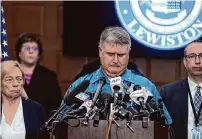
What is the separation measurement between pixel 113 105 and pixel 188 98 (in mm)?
1213

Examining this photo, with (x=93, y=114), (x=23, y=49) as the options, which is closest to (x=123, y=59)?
(x=93, y=114)

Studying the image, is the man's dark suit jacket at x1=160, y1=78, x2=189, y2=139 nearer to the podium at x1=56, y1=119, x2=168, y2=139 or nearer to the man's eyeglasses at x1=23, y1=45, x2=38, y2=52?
the podium at x1=56, y1=119, x2=168, y2=139

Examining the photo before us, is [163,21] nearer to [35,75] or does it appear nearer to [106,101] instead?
[35,75]

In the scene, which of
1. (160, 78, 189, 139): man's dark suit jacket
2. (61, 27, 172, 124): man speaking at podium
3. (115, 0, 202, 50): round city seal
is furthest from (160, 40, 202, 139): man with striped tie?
(115, 0, 202, 50): round city seal

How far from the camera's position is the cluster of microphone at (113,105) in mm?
2635

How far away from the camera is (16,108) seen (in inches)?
149

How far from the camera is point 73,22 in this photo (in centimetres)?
568

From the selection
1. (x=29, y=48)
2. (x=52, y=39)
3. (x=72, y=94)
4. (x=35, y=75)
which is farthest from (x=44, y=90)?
(x=72, y=94)

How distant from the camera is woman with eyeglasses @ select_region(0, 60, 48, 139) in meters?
3.71

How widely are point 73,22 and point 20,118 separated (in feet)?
6.82

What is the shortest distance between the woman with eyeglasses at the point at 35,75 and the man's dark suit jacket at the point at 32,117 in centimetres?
81

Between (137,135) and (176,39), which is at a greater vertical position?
(176,39)

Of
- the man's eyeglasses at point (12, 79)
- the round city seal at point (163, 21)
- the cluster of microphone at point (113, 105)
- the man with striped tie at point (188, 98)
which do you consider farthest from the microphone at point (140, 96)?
the round city seal at point (163, 21)

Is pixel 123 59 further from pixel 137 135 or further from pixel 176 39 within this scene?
pixel 176 39
